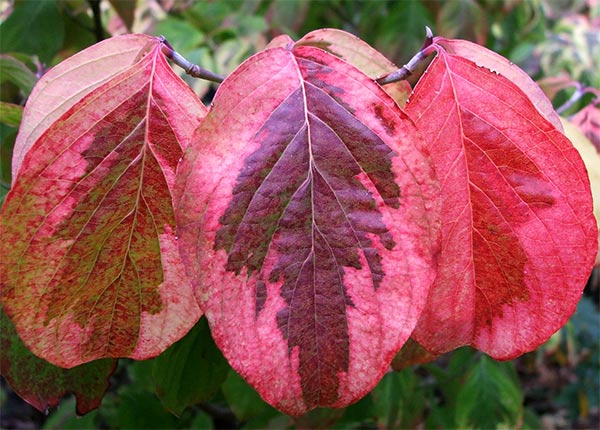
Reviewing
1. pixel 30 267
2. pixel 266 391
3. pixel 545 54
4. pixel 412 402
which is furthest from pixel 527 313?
pixel 545 54

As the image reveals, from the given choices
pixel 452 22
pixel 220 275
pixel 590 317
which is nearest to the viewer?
pixel 220 275

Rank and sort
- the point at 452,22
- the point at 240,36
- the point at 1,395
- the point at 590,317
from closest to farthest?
the point at 240,36
the point at 452,22
the point at 1,395
the point at 590,317

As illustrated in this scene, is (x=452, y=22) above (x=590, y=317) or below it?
above

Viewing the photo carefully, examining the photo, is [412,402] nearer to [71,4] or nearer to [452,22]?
[452,22]

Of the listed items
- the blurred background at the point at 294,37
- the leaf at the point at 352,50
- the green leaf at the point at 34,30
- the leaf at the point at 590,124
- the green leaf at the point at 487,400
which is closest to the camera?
the leaf at the point at 352,50

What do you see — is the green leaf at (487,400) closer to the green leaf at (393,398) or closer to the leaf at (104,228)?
the green leaf at (393,398)

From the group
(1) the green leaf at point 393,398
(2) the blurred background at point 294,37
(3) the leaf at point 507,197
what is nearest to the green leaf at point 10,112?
(2) the blurred background at point 294,37

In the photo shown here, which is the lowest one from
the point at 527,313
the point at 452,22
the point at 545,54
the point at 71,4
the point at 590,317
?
the point at 590,317
